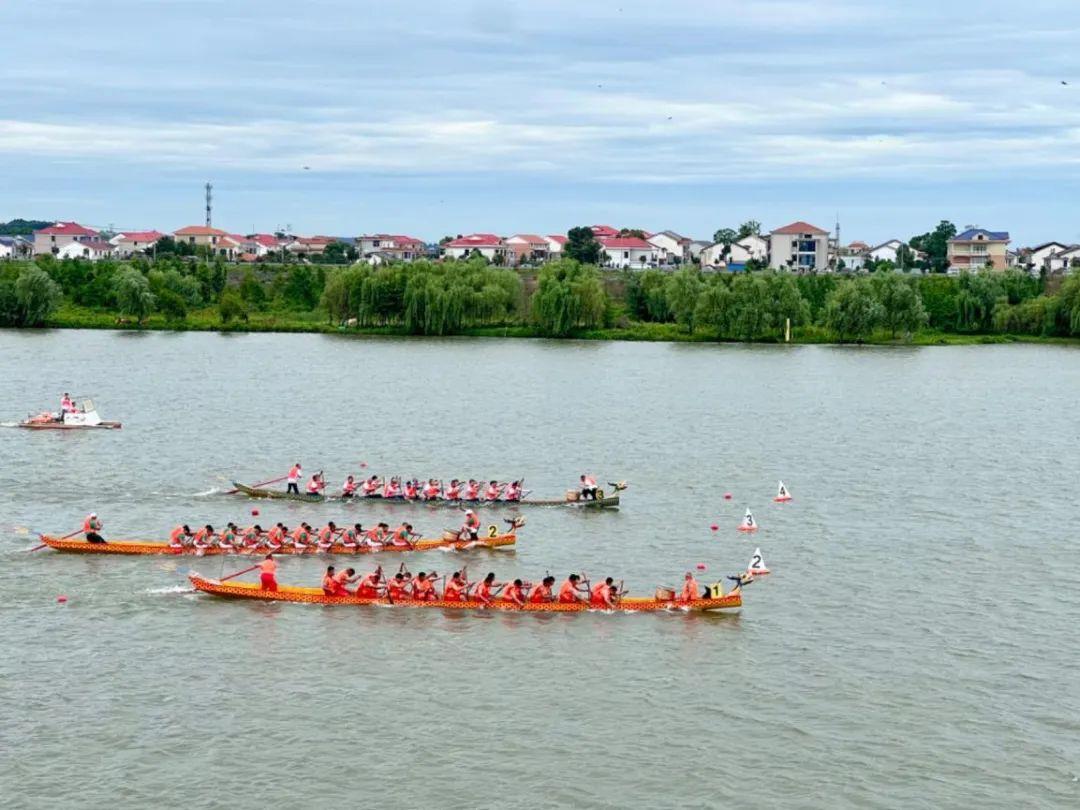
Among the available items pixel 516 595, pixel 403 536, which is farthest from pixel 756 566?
pixel 403 536

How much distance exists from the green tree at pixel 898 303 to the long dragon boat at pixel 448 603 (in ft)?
243

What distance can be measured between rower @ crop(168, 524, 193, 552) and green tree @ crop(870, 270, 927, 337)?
2932 inches

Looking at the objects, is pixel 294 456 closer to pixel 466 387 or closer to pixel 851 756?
pixel 466 387

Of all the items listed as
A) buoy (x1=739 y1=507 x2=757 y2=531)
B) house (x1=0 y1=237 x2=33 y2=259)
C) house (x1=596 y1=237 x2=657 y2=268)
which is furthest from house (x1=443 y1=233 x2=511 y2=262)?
buoy (x1=739 y1=507 x2=757 y2=531)

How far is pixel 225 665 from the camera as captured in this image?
27.0 m

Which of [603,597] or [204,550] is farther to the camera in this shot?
[204,550]

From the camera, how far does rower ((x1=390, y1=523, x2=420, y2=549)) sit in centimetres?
3566

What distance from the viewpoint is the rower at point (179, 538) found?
113ft

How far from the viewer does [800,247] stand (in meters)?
172

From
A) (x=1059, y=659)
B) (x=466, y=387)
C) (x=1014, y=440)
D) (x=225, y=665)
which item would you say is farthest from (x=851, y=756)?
(x=466, y=387)

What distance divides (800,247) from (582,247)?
2849 centimetres

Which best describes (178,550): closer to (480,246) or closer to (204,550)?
(204,550)

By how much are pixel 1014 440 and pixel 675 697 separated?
121 ft

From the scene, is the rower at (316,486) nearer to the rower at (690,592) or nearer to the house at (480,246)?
the rower at (690,592)
